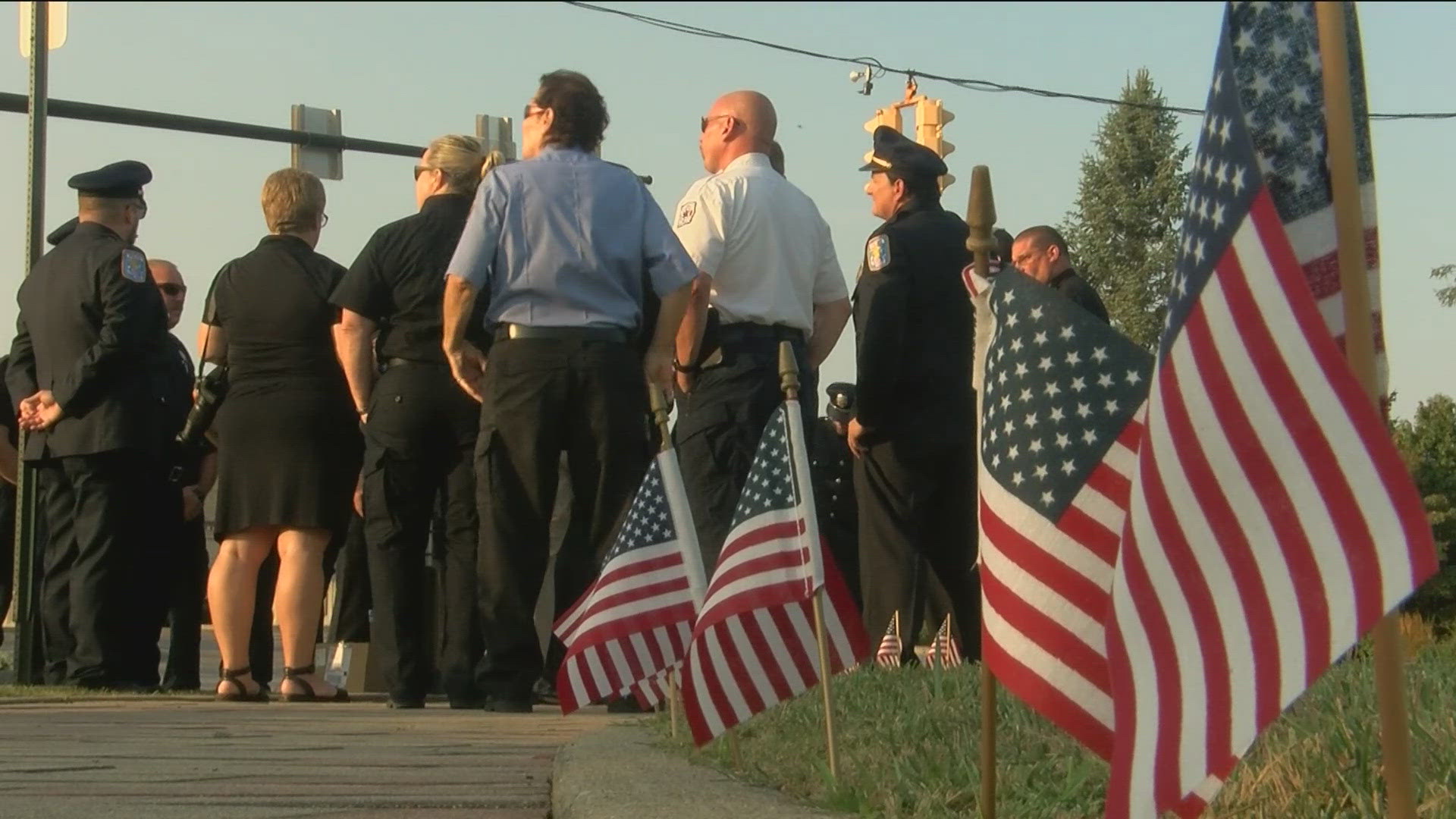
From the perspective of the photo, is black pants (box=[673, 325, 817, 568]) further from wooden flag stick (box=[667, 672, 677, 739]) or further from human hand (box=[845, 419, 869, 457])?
wooden flag stick (box=[667, 672, 677, 739])

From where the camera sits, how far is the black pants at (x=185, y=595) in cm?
986

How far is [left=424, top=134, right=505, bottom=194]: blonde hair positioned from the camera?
8234 millimetres

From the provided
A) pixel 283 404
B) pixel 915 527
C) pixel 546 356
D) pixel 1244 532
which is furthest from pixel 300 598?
pixel 1244 532

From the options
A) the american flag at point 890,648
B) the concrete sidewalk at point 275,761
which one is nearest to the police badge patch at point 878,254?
the american flag at point 890,648

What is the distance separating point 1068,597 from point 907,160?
4926mm

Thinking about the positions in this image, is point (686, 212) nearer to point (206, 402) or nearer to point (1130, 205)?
point (206, 402)

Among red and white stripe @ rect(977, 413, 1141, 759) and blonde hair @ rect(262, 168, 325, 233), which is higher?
blonde hair @ rect(262, 168, 325, 233)

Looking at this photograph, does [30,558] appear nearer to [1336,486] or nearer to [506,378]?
[506,378]

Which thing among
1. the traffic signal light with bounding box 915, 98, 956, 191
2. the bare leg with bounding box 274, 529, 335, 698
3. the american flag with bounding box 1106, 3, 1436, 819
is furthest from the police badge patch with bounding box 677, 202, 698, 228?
the traffic signal light with bounding box 915, 98, 956, 191

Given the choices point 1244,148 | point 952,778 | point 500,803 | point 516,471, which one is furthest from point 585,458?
point 1244,148

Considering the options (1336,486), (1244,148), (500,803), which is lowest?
(500,803)

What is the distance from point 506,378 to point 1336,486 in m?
4.59

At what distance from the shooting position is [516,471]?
7.30 meters

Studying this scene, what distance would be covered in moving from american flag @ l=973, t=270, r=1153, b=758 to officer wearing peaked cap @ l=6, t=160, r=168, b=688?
5840mm
